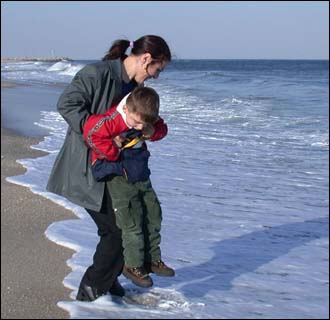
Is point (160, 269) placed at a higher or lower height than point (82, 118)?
lower

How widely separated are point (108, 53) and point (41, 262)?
5.21 feet

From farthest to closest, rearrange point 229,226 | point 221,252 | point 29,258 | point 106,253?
point 229,226 → point 221,252 → point 29,258 → point 106,253

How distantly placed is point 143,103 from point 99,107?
34 centimetres

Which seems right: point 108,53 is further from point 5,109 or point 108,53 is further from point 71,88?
point 5,109

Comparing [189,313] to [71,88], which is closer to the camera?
[71,88]

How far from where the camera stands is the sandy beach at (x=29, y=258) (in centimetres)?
382

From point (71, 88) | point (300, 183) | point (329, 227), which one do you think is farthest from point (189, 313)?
point (300, 183)

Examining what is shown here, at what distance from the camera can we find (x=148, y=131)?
360cm

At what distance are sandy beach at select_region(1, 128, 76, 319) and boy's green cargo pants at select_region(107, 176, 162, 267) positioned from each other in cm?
54

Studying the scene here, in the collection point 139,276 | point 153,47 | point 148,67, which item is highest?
point 153,47

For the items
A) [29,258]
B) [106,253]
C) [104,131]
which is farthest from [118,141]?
[29,258]

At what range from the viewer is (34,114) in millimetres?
15336

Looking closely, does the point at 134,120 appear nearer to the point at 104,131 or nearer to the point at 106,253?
the point at 104,131

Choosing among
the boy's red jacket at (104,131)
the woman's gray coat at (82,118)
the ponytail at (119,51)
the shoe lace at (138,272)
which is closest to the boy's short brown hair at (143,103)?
the boy's red jacket at (104,131)
